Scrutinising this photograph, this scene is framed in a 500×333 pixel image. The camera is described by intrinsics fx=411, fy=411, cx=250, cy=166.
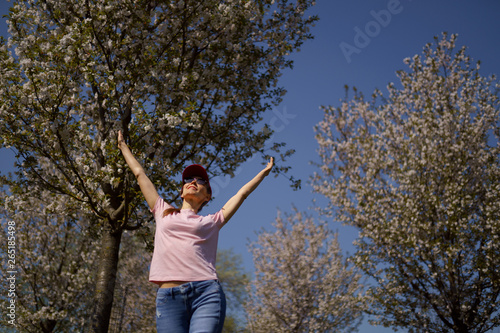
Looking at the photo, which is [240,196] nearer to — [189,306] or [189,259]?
[189,259]

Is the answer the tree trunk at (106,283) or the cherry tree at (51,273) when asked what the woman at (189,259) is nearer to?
the tree trunk at (106,283)

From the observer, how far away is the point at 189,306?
3020 millimetres

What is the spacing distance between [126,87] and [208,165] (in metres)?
2.24

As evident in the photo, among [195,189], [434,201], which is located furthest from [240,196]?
[434,201]

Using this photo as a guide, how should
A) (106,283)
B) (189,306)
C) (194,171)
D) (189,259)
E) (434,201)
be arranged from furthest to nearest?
(434,201) → (106,283) → (194,171) → (189,259) → (189,306)

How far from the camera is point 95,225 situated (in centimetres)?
896

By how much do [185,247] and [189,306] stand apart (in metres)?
0.45

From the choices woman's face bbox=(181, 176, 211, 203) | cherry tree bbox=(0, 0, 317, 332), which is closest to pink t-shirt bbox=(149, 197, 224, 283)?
woman's face bbox=(181, 176, 211, 203)

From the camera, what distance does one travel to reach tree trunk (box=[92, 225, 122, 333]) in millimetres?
6766

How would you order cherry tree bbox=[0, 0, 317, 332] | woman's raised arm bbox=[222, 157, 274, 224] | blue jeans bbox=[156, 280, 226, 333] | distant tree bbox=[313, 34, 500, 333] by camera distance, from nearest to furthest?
blue jeans bbox=[156, 280, 226, 333] < woman's raised arm bbox=[222, 157, 274, 224] < cherry tree bbox=[0, 0, 317, 332] < distant tree bbox=[313, 34, 500, 333]

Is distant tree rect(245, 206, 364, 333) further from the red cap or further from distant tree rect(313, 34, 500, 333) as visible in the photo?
the red cap

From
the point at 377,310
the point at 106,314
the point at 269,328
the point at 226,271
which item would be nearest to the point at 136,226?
the point at 106,314

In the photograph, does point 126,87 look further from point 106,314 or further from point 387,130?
point 387,130

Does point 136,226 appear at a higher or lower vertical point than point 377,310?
higher
